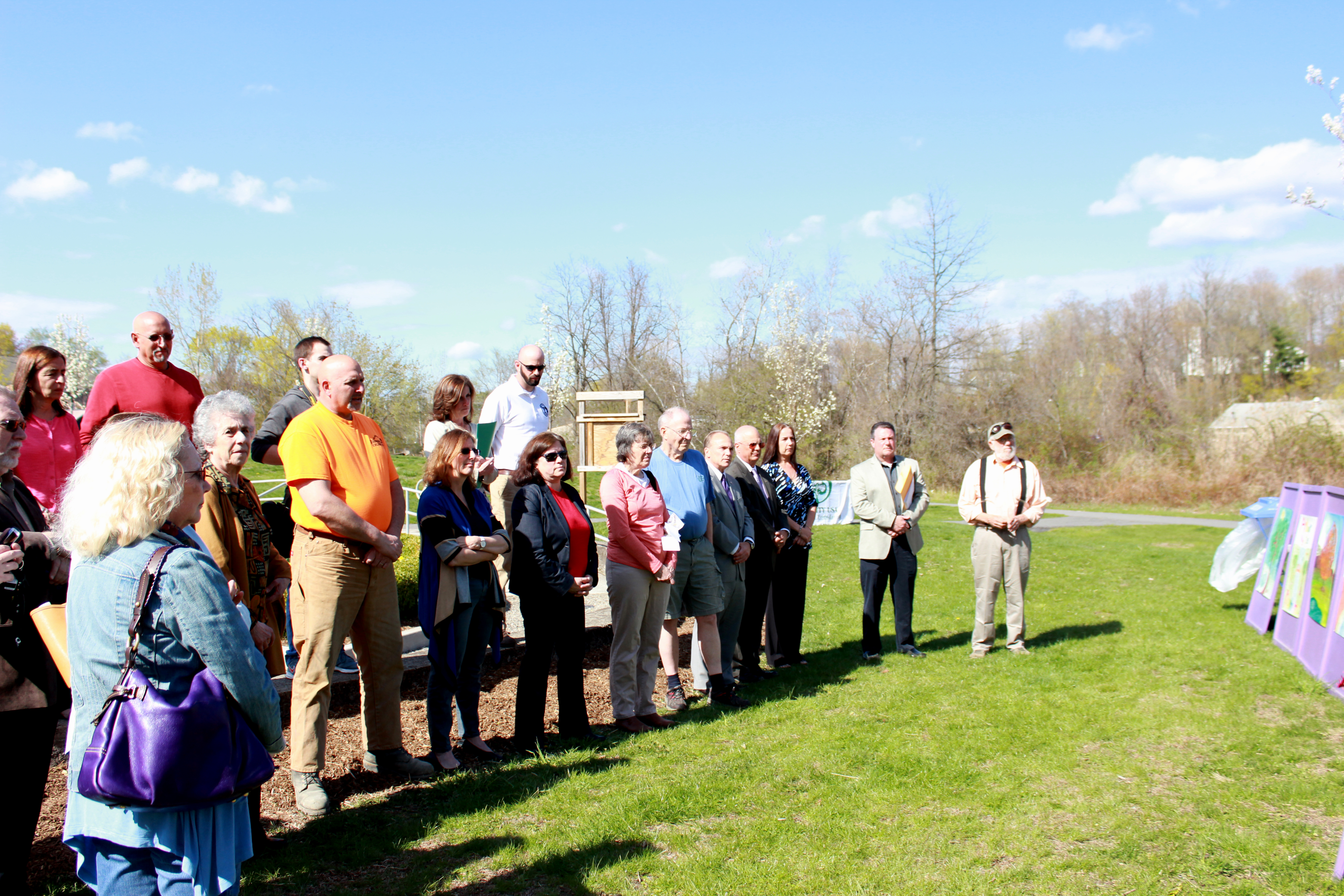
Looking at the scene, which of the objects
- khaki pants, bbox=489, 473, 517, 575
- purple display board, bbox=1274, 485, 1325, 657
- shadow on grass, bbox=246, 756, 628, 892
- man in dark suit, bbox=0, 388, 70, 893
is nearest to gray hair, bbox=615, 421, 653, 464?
khaki pants, bbox=489, 473, 517, 575

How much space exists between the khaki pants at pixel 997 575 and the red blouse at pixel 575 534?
412 cm

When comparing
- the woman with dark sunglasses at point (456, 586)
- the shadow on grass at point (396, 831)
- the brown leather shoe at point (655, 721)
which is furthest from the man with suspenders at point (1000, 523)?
the woman with dark sunglasses at point (456, 586)

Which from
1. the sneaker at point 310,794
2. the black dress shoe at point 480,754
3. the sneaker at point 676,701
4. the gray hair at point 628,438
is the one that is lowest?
the sneaker at point 676,701

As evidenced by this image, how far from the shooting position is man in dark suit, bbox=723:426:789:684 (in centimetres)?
729

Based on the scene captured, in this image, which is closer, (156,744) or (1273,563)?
(156,744)

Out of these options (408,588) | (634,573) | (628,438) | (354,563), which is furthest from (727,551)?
(408,588)

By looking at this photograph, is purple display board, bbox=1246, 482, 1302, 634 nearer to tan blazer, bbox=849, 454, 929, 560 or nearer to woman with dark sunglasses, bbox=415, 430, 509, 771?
tan blazer, bbox=849, 454, 929, 560

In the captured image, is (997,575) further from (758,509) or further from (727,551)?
(727,551)

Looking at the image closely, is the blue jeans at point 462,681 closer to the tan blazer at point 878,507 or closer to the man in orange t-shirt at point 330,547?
the man in orange t-shirt at point 330,547

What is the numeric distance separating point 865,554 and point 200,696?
21.5 feet

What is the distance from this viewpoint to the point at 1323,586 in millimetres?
7406

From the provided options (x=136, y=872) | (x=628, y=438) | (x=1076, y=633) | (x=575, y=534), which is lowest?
(x=1076, y=633)

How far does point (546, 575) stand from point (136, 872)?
120 inches

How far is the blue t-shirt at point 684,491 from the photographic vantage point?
20.7 feet
